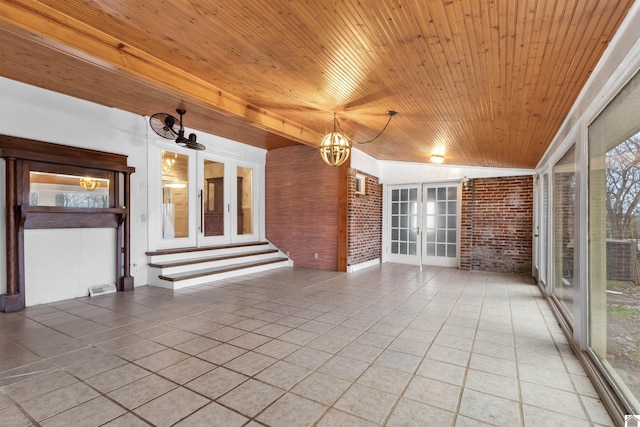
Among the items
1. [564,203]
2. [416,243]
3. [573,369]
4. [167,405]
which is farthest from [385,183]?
[167,405]

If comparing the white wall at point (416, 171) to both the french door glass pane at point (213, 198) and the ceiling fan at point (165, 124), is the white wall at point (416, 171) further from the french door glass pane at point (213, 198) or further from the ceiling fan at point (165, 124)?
the ceiling fan at point (165, 124)

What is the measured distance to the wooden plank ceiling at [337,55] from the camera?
1.95 meters

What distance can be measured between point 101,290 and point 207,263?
1.71 meters

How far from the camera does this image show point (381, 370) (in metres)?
2.43

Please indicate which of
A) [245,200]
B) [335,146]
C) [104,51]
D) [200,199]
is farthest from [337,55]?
[245,200]

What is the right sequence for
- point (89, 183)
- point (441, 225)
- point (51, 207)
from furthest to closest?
point (441, 225)
point (89, 183)
point (51, 207)

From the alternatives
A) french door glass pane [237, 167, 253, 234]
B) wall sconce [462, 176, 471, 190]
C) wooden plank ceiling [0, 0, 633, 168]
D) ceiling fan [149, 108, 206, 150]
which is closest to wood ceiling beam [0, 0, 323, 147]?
wooden plank ceiling [0, 0, 633, 168]

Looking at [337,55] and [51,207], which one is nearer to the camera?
[337,55]

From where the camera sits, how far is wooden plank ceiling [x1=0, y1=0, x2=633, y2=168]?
1.95 metres

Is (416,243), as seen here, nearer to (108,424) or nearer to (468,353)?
(468,353)

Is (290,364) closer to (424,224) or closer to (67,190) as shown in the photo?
(67,190)

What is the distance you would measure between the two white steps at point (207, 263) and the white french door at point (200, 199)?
0.97ft

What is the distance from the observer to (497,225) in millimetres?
6859

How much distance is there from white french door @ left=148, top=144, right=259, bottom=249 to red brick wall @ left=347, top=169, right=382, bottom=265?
2525mm
